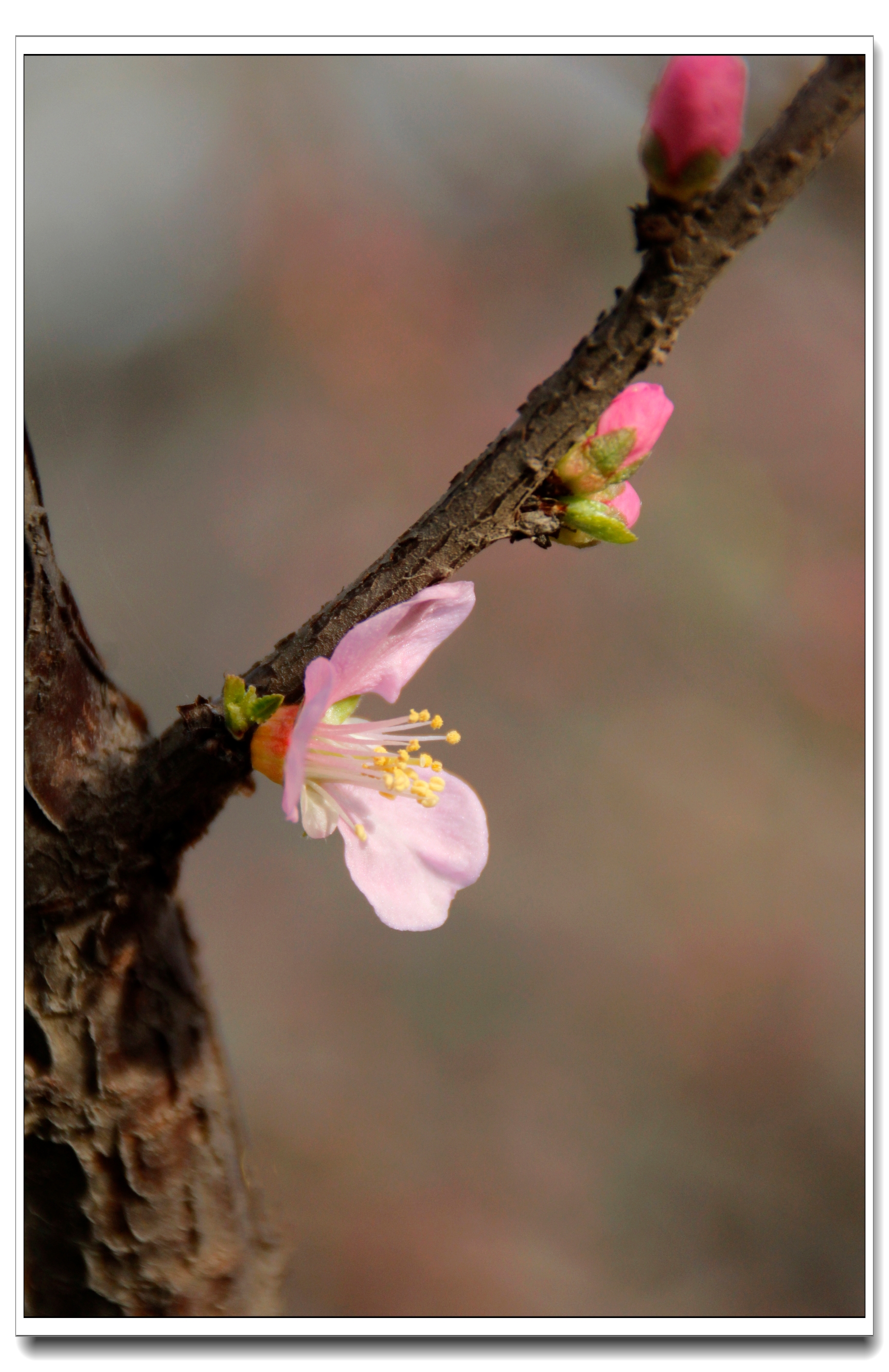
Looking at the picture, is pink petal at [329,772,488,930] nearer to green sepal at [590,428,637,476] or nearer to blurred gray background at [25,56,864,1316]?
green sepal at [590,428,637,476]

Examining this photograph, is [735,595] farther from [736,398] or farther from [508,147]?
[508,147]

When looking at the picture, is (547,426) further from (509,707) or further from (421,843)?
(509,707)

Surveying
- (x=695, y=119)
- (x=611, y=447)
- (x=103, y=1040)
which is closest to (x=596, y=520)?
(x=611, y=447)

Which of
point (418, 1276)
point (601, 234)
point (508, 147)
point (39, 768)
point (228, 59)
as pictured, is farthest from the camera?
point (418, 1276)

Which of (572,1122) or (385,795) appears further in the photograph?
(572,1122)

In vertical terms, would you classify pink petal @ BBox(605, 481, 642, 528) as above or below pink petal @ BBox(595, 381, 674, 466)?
below

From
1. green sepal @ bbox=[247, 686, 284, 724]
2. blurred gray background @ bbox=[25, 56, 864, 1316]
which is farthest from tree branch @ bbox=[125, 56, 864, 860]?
blurred gray background @ bbox=[25, 56, 864, 1316]
